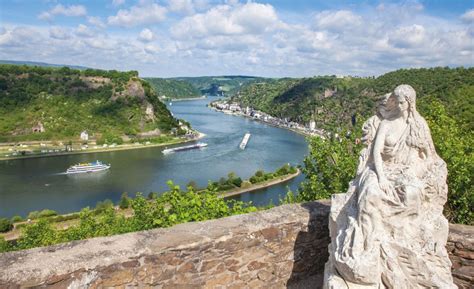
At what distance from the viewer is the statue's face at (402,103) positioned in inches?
140

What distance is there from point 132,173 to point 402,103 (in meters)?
42.5

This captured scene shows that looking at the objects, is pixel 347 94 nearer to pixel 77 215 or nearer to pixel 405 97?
pixel 77 215

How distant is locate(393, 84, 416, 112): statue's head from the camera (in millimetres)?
3541

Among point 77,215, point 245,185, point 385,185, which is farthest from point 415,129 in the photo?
point 245,185

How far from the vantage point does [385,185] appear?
128 inches

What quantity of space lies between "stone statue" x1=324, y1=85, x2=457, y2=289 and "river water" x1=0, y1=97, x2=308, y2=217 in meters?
27.9

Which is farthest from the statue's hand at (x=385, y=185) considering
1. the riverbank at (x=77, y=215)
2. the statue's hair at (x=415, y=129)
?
the riverbank at (x=77, y=215)

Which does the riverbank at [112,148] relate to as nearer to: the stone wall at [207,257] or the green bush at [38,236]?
the green bush at [38,236]

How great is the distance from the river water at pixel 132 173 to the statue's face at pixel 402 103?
27856mm

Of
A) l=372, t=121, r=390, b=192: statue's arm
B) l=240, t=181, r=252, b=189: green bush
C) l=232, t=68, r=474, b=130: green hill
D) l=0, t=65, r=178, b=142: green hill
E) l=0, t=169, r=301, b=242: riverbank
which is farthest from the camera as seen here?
l=0, t=65, r=178, b=142: green hill

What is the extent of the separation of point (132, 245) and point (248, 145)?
57016mm

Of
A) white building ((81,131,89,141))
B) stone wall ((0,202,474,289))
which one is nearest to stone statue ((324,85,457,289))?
stone wall ((0,202,474,289))

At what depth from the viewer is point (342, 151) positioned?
936cm

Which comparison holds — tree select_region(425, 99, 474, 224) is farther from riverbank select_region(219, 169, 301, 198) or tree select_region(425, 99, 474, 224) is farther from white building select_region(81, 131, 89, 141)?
white building select_region(81, 131, 89, 141)
